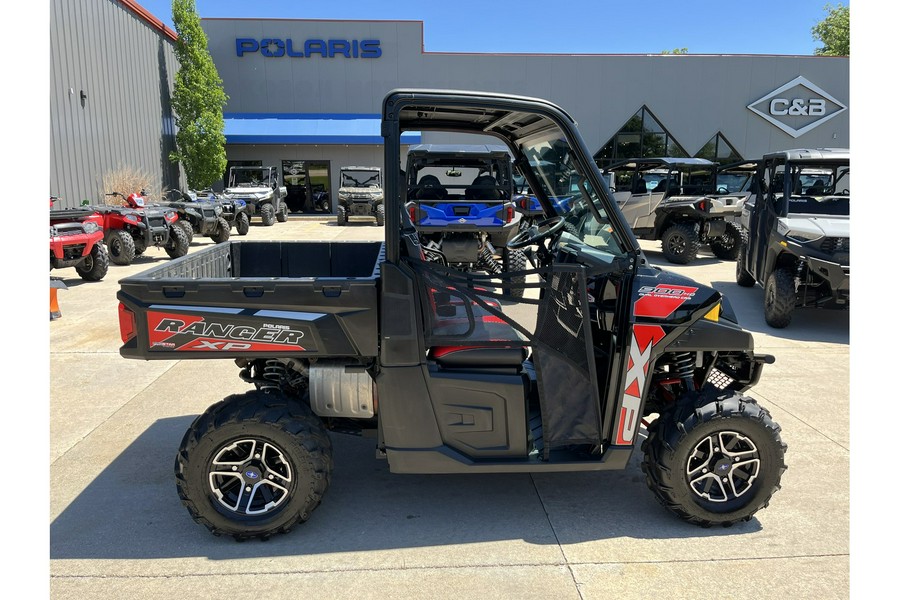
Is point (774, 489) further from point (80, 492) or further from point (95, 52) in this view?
point (95, 52)

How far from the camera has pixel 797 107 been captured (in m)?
25.3

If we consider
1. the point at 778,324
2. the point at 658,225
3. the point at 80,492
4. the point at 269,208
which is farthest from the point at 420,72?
the point at 80,492


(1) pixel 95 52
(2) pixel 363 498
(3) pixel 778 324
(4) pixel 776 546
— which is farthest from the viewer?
(1) pixel 95 52

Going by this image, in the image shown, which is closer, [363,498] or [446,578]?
[446,578]

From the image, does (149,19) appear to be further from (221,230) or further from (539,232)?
(539,232)

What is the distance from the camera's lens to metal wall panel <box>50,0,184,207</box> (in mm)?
15906

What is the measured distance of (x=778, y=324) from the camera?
24.2ft

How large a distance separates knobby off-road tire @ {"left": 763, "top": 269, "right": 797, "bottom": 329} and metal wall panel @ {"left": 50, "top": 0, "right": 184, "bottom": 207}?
1594 centimetres

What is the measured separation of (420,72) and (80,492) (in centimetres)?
2351

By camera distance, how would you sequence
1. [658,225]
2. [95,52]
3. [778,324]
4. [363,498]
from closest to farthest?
[363,498]
[778,324]
[658,225]
[95,52]

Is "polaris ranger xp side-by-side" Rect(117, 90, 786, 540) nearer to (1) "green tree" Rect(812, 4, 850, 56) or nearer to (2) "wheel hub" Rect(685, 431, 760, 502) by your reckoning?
(2) "wheel hub" Rect(685, 431, 760, 502)

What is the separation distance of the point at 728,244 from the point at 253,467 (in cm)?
1236

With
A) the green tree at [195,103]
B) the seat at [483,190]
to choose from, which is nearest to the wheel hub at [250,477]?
the seat at [483,190]

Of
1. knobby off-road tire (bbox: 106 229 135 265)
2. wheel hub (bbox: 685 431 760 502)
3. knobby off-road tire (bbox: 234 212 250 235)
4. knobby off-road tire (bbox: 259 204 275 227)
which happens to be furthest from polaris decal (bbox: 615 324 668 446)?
knobby off-road tire (bbox: 259 204 275 227)
